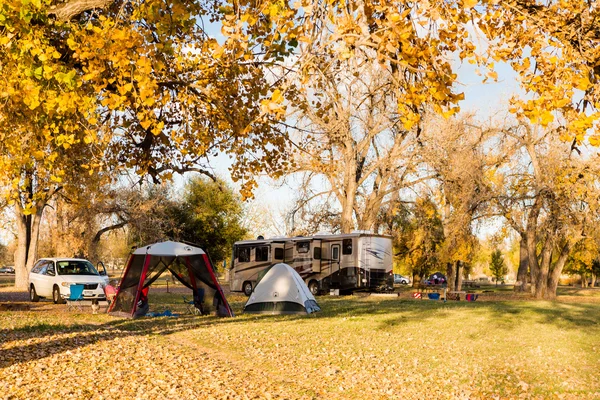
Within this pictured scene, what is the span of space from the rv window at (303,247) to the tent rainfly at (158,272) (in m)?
10.4

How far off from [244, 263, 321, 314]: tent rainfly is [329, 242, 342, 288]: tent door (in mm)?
8308

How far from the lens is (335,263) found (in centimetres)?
2750

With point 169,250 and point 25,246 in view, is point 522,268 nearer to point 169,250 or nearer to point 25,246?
point 169,250

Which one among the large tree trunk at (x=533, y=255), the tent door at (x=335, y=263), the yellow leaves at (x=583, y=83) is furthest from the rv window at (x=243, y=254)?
the yellow leaves at (x=583, y=83)

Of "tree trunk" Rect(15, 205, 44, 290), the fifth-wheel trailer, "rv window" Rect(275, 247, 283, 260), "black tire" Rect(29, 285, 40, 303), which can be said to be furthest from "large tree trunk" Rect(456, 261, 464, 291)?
"black tire" Rect(29, 285, 40, 303)

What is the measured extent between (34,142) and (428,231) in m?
29.7

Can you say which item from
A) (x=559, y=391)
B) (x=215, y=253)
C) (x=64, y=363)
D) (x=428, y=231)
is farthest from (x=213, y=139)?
(x=215, y=253)

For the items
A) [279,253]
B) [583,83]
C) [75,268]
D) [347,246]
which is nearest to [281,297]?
[75,268]

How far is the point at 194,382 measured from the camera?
8.30 meters

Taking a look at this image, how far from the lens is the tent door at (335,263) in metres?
27.5

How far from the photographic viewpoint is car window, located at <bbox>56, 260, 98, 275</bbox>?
2212cm

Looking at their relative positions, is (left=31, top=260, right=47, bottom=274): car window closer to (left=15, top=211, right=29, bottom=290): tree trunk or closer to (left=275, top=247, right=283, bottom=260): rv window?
(left=15, top=211, right=29, bottom=290): tree trunk

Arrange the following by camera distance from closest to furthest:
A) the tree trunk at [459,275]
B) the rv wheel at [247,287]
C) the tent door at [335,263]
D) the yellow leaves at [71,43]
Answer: the yellow leaves at [71,43] → the tent door at [335,263] → the rv wheel at [247,287] → the tree trunk at [459,275]

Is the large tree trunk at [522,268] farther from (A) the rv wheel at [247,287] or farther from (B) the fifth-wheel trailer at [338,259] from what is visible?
(A) the rv wheel at [247,287]
